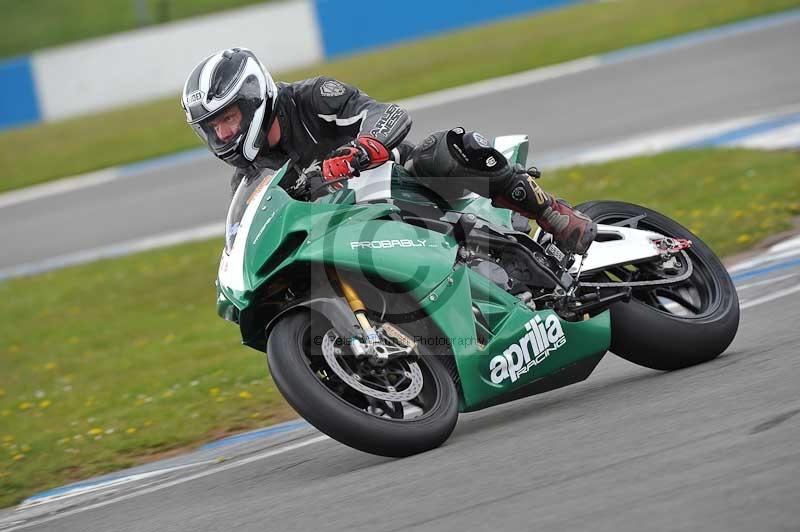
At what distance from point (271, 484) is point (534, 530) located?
1637 mm

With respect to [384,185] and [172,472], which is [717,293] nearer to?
[384,185]

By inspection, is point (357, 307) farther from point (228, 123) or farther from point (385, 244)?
point (228, 123)

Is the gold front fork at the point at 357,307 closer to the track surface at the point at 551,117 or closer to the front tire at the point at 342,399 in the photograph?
the front tire at the point at 342,399

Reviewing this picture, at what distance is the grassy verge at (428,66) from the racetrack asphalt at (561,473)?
12.2m

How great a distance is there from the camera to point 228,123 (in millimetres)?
4723

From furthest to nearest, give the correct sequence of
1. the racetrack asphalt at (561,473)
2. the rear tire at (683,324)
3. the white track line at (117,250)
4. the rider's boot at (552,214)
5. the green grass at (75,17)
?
the green grass at (75,17) < the white track line at (117,250) < the rider's boot at (552,214) < the rear tire at (683,324) < the racetrack asphalt at (561,473)

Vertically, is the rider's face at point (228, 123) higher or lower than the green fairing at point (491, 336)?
higher

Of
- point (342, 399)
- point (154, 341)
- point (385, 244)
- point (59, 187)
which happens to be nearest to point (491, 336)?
point (385, 244)

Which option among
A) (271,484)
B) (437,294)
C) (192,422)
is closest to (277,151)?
(437,294)

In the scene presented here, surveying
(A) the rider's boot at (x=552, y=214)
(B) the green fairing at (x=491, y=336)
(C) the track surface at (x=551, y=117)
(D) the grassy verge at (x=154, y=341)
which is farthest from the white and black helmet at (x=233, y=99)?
(C) the track surface at (x=551, y=117)

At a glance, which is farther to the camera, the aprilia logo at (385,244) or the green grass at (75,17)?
the green grass at (75,17)

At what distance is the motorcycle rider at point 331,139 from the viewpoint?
15.3 feet

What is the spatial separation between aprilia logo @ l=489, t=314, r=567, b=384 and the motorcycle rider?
54cm

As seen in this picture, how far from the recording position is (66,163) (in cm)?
1798
